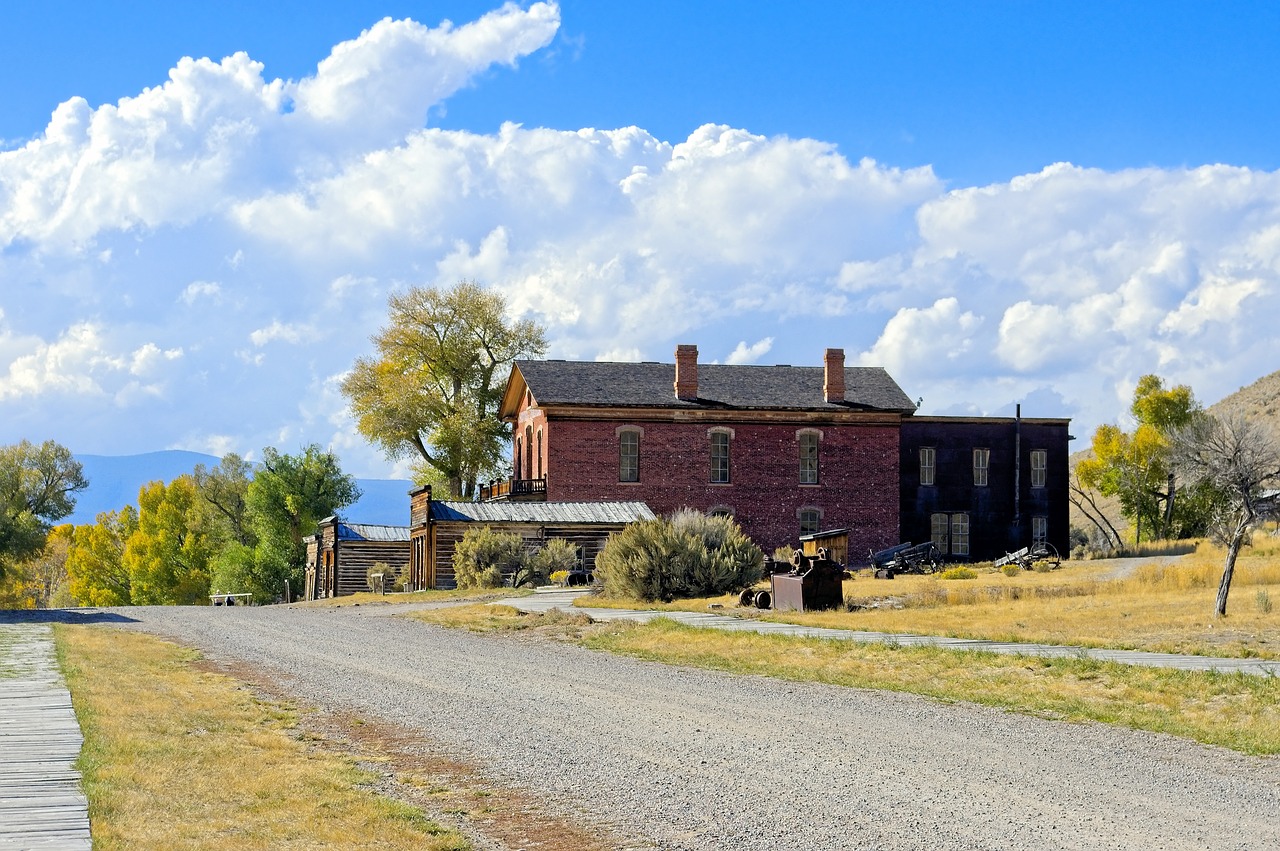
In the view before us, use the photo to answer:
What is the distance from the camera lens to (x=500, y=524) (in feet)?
153

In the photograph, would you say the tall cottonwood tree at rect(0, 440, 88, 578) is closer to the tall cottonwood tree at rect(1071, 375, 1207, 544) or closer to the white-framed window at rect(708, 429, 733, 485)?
the white-framed window at rect(708, 429, 733, 485)

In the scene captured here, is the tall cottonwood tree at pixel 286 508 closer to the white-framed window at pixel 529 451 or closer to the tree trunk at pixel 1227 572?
the white-framed window at pixel 529 451

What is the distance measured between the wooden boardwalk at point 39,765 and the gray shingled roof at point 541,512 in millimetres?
30242

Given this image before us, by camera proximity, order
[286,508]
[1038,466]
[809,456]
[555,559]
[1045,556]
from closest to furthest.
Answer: [555,559] → [1045,556] → [809,456] → [1038,466] → [286,508]

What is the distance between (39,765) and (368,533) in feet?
156

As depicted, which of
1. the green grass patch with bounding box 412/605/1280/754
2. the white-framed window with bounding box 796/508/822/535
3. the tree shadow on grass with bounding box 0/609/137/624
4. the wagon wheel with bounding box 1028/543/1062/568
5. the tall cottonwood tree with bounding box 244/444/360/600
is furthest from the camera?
the tall cottonwood tree with bounding box 244/444/360/600

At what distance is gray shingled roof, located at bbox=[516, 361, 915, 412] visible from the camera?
175 ft

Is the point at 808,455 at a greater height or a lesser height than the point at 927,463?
greater

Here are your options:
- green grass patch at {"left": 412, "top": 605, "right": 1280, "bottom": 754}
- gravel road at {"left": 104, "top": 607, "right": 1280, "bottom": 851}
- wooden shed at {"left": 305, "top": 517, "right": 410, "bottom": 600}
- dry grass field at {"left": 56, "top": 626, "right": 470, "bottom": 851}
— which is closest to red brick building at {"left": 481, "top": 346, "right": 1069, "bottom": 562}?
wooden shed at {"left": 305, "top": 517, "right": 410, "bottom": 600}

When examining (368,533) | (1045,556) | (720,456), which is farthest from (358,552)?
(1045,556)

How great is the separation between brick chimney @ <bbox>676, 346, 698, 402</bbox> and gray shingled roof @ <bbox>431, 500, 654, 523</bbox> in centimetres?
579

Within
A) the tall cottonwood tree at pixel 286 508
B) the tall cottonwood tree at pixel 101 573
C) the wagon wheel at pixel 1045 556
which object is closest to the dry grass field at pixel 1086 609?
the wagon wheel at pixel 1045 556

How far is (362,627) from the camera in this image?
28312 millimetres

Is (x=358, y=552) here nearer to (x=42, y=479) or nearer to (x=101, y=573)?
(x=42, y=479)
